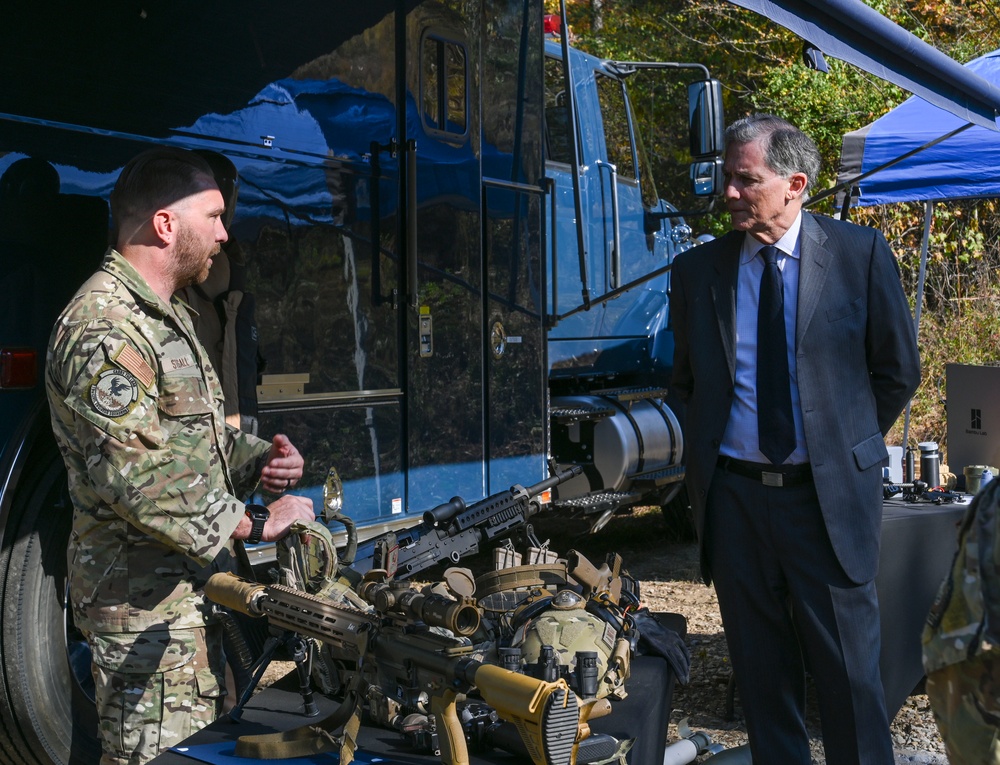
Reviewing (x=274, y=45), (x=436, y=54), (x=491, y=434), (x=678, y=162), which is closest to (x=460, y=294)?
(x=491, y=434)

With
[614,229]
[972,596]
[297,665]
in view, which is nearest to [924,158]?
[614,229]

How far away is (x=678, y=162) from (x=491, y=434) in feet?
43.6

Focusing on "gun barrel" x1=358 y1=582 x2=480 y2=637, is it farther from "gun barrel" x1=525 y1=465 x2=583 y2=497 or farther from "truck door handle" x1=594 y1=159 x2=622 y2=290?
"truck door handle" x1=594 y1=159 x2=622 y2=290

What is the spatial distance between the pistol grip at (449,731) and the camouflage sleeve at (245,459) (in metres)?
1.05

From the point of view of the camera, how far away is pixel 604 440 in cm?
630

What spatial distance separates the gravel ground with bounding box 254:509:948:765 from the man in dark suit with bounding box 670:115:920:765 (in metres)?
0.80

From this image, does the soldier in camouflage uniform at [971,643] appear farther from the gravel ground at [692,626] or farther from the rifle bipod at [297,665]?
the gravel ground at [692,626]

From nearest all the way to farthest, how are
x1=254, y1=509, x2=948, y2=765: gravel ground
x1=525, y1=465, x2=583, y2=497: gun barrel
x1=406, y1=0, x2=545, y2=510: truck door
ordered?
x1=525, y1=465, x2=583, y2=497: gun barrel → x1=254, y1=509, x2=948, y2=765: gravel ground → x1=406, y1=0, x2=545, y2=510: truck door

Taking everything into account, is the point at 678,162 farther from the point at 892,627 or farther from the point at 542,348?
the point at 892,627

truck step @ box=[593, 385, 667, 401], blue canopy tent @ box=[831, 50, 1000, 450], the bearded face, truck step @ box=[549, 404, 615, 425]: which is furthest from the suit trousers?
blue canopy tent @ box=[831, 50, 1000, 450]

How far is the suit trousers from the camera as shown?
288cm

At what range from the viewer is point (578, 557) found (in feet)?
9.09

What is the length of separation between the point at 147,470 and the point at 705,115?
366 cm

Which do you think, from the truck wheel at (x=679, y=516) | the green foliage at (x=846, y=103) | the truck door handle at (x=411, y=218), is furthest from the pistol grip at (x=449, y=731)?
the green foliage at (x=846, y=103)
